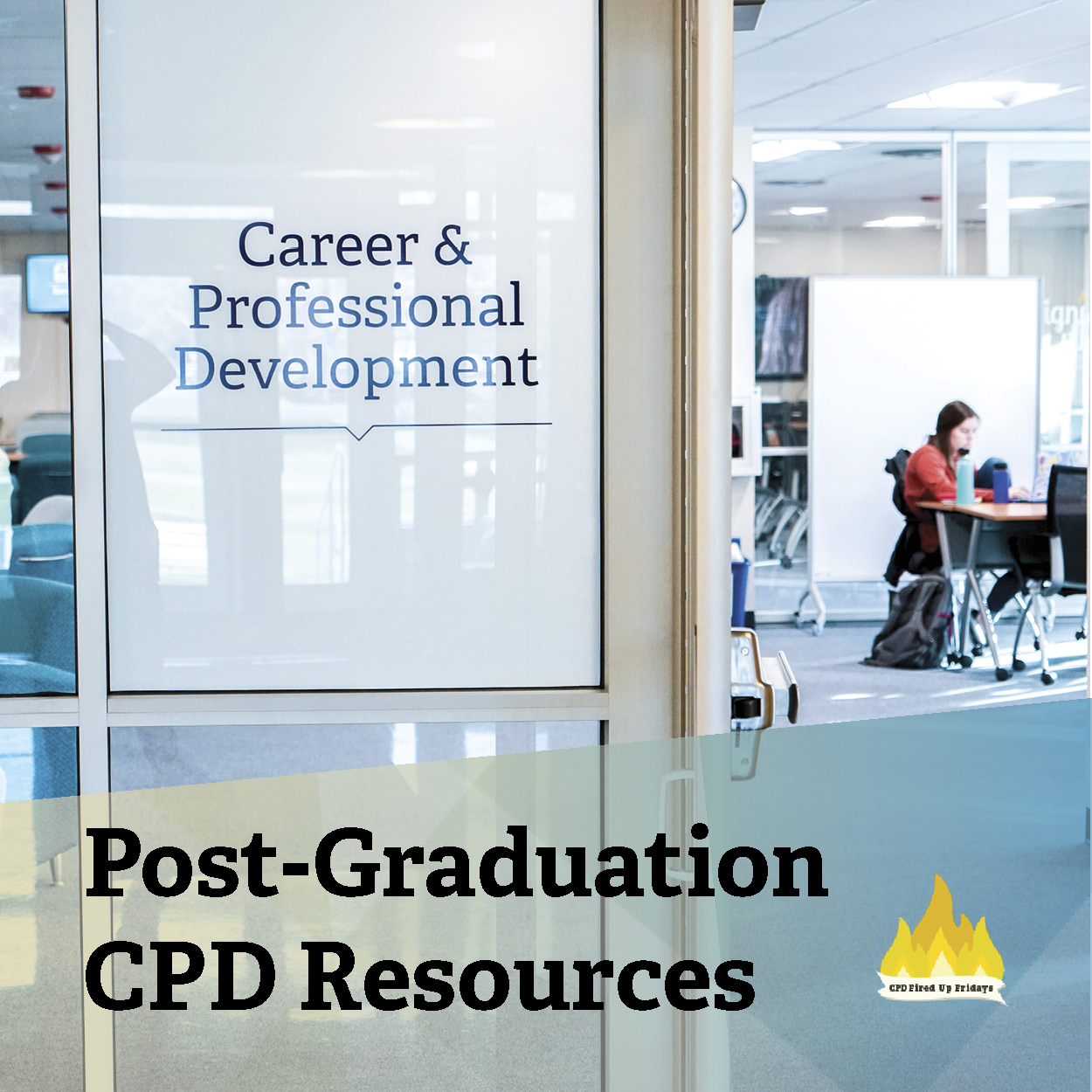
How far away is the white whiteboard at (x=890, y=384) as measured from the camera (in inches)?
307

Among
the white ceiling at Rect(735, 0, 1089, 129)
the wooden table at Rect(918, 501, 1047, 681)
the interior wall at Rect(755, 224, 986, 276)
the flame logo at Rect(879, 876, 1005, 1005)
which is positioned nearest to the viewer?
the flame logo at Rect(879, 876, 1005, 1005)

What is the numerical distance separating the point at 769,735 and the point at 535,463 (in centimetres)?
374

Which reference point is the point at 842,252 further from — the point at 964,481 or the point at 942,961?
the point at 942,961

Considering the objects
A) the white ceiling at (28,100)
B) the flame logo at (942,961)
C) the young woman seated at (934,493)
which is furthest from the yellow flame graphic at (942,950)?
the young woman seated at (934,493)

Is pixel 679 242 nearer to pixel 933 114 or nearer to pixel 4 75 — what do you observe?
pixel 4 75

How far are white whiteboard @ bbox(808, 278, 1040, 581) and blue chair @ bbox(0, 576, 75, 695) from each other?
6318 millimetres

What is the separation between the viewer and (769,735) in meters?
5.48

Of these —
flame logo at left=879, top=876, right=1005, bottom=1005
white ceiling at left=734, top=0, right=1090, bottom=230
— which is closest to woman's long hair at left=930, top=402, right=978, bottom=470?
white ceiling at left=734, top=0, right=1090, bottom=230

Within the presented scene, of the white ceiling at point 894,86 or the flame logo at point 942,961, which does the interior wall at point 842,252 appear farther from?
the flame logo at point 942,961

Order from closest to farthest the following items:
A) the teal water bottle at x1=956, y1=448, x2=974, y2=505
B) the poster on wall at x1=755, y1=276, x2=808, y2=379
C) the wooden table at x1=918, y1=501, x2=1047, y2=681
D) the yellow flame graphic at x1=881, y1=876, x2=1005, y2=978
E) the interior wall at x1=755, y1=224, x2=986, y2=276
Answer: the yellow flame graphic at x1=881, y1=876, x2=1005, y2=978
the wooden table at x1=918, y1=501, x2=1047, y2=681
the teal water bottle at x1=956, y1=448, x2=974, y2=505
the poster on wall at x1=755, y1=276, x2=808, y2=379
the interior wall at x1=755, y1=224, x2=986, y2=276

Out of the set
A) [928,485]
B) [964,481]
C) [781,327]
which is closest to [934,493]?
[928,485]

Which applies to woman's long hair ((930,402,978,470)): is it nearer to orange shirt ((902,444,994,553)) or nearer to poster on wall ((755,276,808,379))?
orange shirt ((902,444,994,553))

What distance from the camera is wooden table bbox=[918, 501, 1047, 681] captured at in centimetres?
643

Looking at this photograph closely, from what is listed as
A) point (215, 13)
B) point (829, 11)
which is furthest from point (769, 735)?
point (215, 13)
